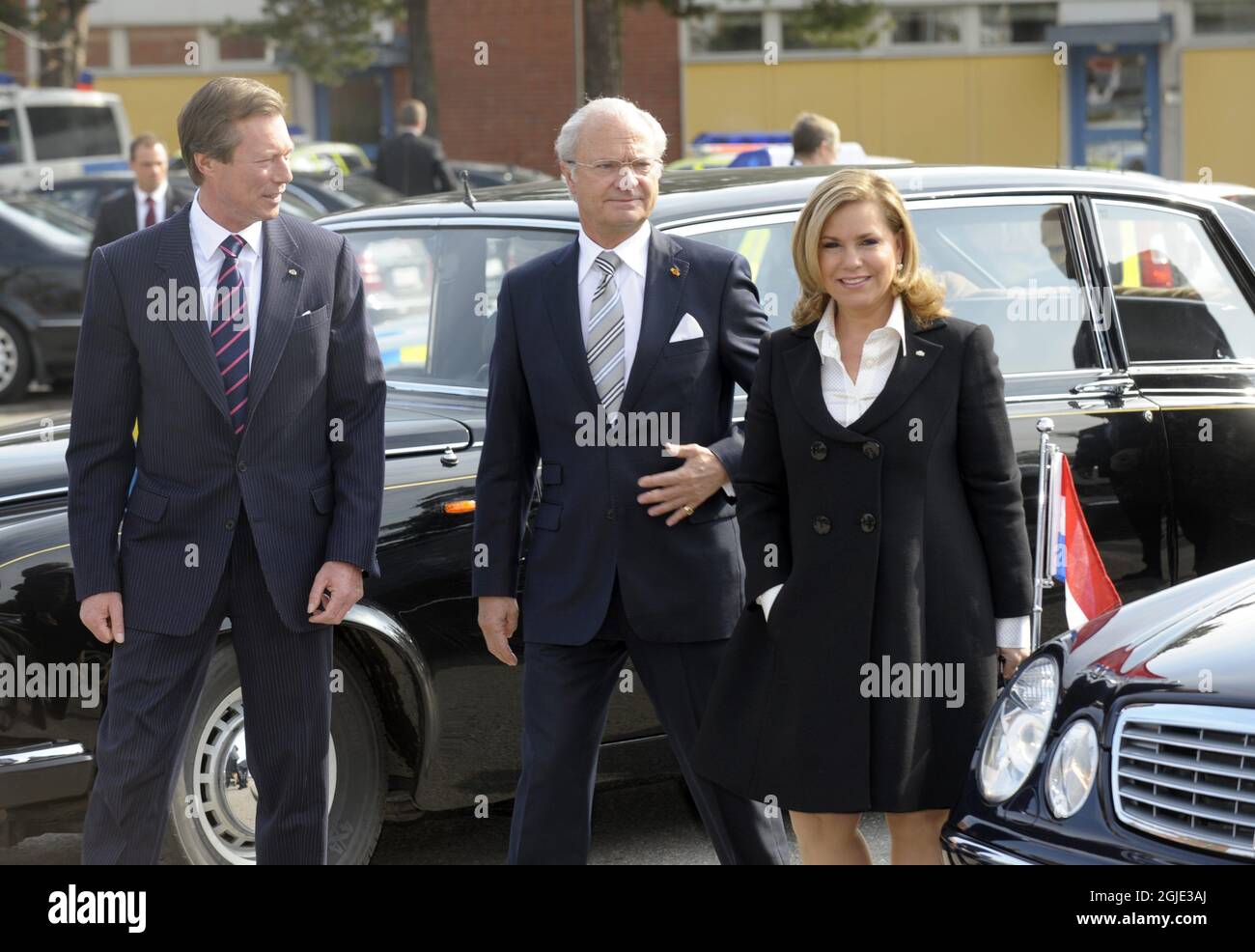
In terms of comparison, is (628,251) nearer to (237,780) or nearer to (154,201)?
(237,780)

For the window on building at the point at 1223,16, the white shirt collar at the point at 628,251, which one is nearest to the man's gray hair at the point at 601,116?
the white shirt collar at the point at 628,251

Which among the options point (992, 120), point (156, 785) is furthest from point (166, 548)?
point (992, 120)

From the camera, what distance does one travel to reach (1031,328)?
5602 millimetres

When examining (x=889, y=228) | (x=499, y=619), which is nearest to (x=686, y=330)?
(x=889, y=228)

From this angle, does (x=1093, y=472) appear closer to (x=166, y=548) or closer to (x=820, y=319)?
(x=820, y=319)

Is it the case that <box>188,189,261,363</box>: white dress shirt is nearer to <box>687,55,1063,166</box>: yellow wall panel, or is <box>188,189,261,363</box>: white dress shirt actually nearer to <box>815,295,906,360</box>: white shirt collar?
<box>815,295,906,360</box>: white shirt collar

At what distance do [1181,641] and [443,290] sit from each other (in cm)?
251

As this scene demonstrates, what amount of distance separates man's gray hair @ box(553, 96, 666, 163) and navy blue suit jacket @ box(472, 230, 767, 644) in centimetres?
21

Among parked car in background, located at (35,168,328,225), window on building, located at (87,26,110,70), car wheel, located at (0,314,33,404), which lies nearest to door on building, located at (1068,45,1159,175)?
window on building, located at (87,26,110,70)

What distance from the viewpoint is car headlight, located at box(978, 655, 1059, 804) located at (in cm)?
357

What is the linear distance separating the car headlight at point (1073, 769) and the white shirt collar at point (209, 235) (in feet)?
6.48

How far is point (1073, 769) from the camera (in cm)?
345

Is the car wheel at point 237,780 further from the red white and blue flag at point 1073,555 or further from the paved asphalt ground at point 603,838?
the red white and blue flag at point 1073,555

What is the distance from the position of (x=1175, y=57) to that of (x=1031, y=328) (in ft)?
94.0
